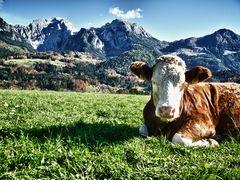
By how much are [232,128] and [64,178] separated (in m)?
6.63

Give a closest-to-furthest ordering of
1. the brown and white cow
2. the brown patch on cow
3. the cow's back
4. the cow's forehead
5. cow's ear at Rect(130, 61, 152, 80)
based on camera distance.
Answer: the brown and white cow, the cow's forehead, the brown patch on cow, cow's ear at Rect(130, 61, 152, 80), the cow's back

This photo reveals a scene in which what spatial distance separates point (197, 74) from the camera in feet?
31.1

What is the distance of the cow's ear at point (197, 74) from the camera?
941 centimetres

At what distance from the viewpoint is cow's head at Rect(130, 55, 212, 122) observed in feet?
27.6

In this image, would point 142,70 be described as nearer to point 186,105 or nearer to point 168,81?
point 168,81

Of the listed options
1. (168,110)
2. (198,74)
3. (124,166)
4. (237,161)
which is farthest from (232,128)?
(124,166)

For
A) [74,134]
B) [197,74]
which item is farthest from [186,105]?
[74,134]

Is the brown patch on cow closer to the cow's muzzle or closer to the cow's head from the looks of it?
the cow's head

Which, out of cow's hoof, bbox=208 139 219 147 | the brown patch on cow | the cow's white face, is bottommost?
cow's hoof, bbox=208 139 219 147

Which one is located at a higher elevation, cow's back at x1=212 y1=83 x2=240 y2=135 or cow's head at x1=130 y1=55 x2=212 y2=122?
cow's head at x1=130 y1=55 x2=212 y2=122

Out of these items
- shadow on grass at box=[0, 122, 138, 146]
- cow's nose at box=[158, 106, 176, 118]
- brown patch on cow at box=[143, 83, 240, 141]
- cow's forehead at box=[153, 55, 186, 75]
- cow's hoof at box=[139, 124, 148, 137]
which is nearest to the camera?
cow's nose at box=[158, 106, 176, 118]

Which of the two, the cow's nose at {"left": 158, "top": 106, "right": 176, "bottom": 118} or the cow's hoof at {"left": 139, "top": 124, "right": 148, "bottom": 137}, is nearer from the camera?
the cow's nose at {"left": 158, "top": 106, "right": 176, "bottom": 118}

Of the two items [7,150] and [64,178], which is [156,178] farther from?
[7,150]

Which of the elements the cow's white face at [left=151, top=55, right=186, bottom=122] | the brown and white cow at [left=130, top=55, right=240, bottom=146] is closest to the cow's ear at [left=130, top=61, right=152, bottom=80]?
the brown and white cow at [left=130, top=55, right=240, bottom=146]
